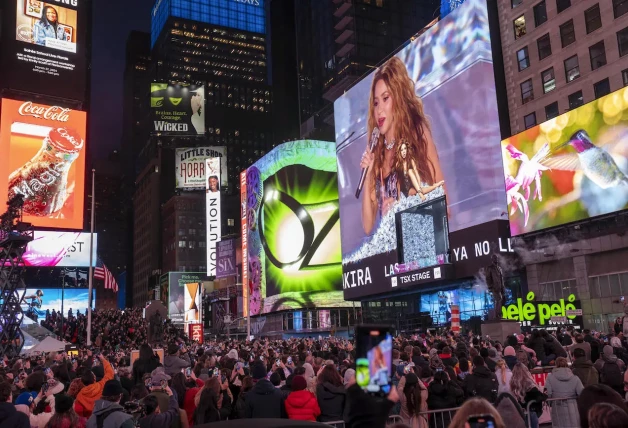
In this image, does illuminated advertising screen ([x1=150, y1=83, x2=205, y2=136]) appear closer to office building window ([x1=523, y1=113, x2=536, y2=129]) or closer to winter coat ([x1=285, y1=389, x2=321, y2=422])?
office building window ([x1=523, y1=113, x2=536, y2=129])

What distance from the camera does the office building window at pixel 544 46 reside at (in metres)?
47.6

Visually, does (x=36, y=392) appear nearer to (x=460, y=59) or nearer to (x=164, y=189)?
(x=460, y=59)

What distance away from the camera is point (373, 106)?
189 feet

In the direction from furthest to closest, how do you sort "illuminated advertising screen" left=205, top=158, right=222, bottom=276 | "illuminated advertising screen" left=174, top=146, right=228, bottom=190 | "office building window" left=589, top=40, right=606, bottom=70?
"illuminated advertising screen" left=174, top=146, right=228, bottom=190
"illuminated advertising screen" left=205, top=158, right=222, bottom=276
"office building window" left=589, top=40, right=606, bottom=70

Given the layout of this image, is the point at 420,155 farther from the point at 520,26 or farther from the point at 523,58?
the point at 520,26

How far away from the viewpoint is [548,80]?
47625mm

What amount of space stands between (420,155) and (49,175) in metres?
42.9

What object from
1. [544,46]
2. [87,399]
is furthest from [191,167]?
[87,399]

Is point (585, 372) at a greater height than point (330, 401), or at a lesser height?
greater

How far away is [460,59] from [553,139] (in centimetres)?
1014

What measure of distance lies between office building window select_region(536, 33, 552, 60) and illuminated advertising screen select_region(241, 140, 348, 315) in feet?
121

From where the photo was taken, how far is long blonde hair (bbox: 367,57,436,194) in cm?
5034

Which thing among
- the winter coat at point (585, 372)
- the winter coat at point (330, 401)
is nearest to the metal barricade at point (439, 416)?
the winter coat at point (330, 401)

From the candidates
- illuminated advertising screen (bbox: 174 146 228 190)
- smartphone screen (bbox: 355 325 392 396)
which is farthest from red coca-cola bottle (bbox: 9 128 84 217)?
smartphone screen (bbox: 355 325 392 396)
